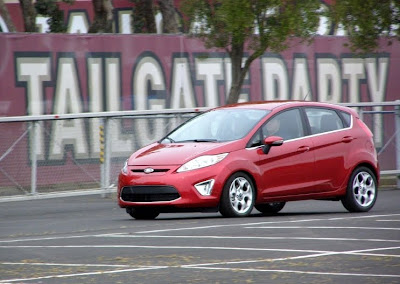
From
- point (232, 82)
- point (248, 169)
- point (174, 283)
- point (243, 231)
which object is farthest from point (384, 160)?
point (174, 283)

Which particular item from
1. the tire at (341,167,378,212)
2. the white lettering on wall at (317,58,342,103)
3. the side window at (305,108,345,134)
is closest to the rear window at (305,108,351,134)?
the side window at (305,108,345,134)

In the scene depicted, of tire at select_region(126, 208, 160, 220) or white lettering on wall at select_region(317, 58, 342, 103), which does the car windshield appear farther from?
white lettering on wall at select_region(317, 58, 342, 103)

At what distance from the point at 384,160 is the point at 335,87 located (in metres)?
3.89

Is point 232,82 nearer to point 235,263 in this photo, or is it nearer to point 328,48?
point 328,48

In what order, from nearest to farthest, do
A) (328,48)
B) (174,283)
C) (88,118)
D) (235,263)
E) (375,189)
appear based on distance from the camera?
(174,283), (235,263), (375,189), (88,118), (328,48)

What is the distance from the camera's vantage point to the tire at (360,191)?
15.5 meters

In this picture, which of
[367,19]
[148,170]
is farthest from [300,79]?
[148,170]

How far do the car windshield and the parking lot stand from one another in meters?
1.04

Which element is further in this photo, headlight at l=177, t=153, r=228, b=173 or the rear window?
the rear window

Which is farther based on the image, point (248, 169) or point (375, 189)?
point (375, 189)

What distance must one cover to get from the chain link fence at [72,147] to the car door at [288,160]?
5.04 metres

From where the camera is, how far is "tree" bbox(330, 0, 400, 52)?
25.1m

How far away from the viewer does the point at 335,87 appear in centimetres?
2594

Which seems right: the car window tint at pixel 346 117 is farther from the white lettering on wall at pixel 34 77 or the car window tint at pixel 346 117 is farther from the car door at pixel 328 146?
the white lettering on wall at pixel 34 77
